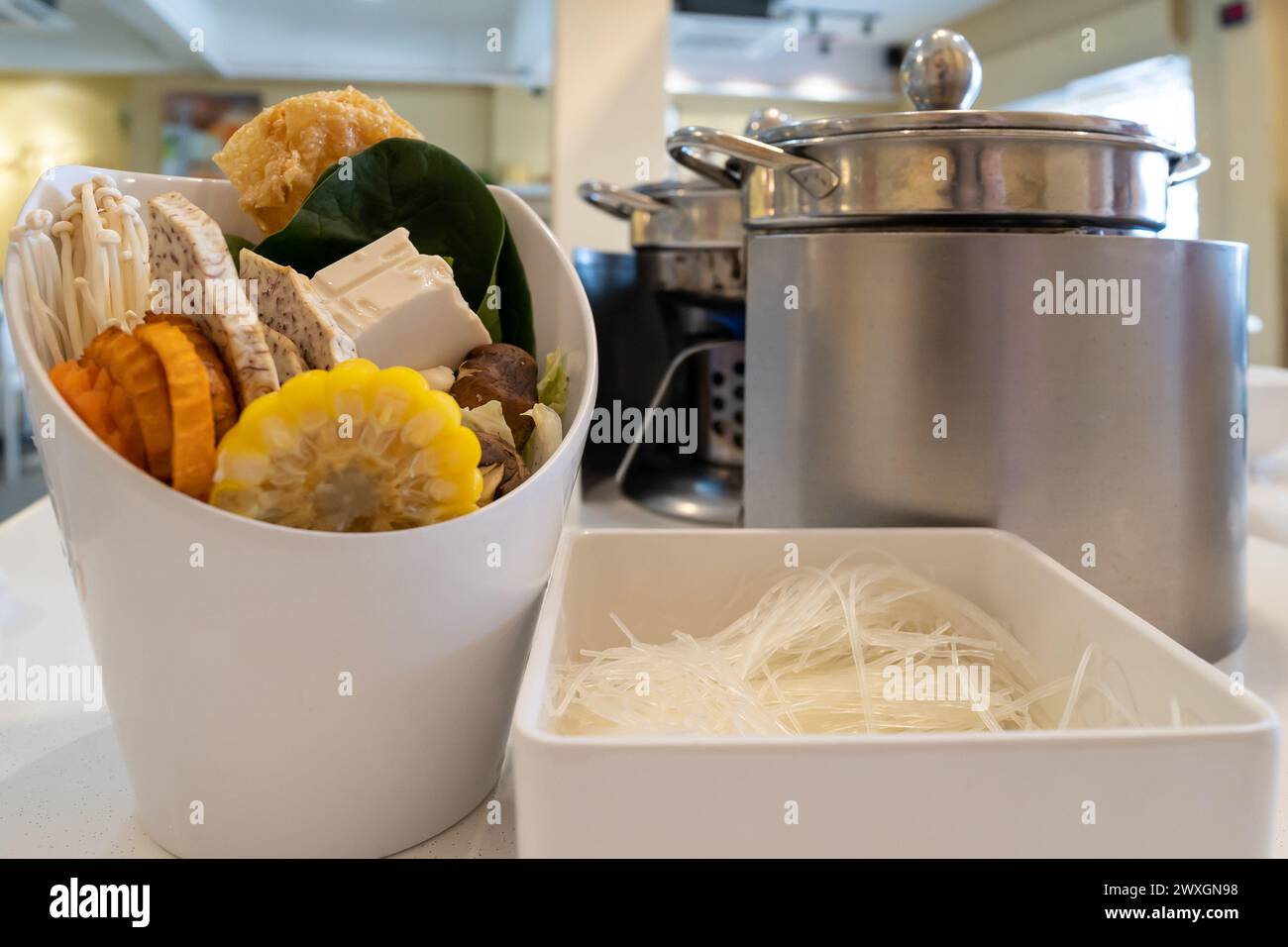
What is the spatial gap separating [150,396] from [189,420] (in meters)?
0.02

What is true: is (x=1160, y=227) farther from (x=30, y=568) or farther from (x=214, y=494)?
(x=30, y=568)

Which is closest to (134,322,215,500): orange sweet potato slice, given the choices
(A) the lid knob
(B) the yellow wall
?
(A) the lid knob

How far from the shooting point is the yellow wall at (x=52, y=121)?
579 centimetres

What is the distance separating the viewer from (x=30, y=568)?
2.85 ft

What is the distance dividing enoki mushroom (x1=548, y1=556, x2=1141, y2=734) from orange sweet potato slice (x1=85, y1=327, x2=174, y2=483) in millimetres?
161

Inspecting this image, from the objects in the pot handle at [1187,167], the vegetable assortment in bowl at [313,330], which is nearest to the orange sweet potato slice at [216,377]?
the vegetable assortment in bowl at [313,330]

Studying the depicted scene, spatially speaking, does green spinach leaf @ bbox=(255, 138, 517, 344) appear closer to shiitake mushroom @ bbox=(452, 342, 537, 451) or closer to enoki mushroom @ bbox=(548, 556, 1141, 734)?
shiitake mushroom @ bbox=(452, 342, 537, 451)

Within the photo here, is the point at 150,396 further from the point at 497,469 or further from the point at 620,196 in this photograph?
the point at 620,196

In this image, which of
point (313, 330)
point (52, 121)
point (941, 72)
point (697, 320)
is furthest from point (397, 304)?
point (52, 121)

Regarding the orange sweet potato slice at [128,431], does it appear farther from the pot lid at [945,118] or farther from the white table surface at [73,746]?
the pot lid at [945,118]

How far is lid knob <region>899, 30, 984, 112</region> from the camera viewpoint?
663 millimetres

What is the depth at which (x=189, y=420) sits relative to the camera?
0.35 m

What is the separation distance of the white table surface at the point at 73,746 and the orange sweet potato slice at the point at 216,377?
18 cm
